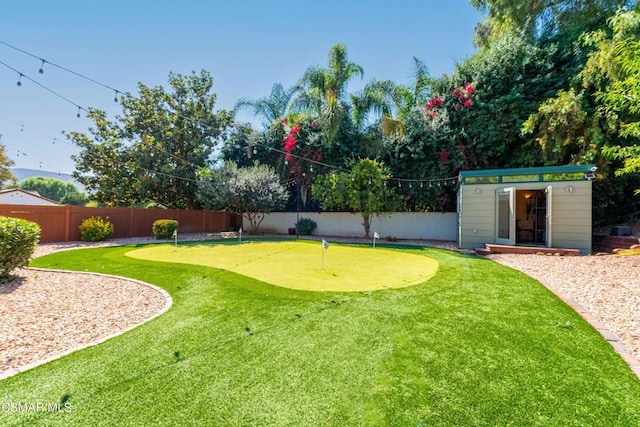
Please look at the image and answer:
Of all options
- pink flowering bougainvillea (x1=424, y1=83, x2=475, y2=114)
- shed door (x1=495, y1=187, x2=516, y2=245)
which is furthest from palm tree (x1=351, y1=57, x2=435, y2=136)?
shed door (x1=495, y1=187, x2=516, y2=245)

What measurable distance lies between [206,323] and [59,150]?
58.9 feet

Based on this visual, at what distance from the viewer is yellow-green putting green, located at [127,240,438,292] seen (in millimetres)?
5105

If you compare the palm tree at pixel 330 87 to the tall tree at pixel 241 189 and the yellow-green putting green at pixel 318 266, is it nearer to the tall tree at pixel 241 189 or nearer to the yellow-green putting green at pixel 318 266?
the tall tree at pixel 241 189

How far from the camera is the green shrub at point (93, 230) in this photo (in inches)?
485

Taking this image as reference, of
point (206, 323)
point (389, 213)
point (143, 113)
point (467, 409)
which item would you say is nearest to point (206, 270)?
point (206, 323)

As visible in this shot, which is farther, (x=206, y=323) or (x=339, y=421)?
(x=206, y=323)

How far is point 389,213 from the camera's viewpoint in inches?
578

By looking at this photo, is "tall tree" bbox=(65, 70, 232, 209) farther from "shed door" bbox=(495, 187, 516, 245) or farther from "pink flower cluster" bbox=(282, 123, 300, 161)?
"shed door" bbox=(495, 187, 516, 245)

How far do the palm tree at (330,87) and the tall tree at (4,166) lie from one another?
24.1 metres

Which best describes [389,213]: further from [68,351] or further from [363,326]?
[68,351]

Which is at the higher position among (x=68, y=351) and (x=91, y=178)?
(x=91, y=178)

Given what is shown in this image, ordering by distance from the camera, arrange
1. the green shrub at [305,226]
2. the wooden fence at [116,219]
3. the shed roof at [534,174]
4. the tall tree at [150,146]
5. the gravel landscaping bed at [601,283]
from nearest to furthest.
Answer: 1. the gravel landscaping bed at [601,283]
2. the shed roof at [534,174]
3. the wooden fence at [116,219]
4. the tall tree at [150,146]
5. the green shrub at [305,226]

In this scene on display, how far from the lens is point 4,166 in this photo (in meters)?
22.5

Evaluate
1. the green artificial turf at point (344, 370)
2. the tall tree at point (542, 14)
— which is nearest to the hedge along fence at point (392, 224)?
the tall tree at point (542, 14)
